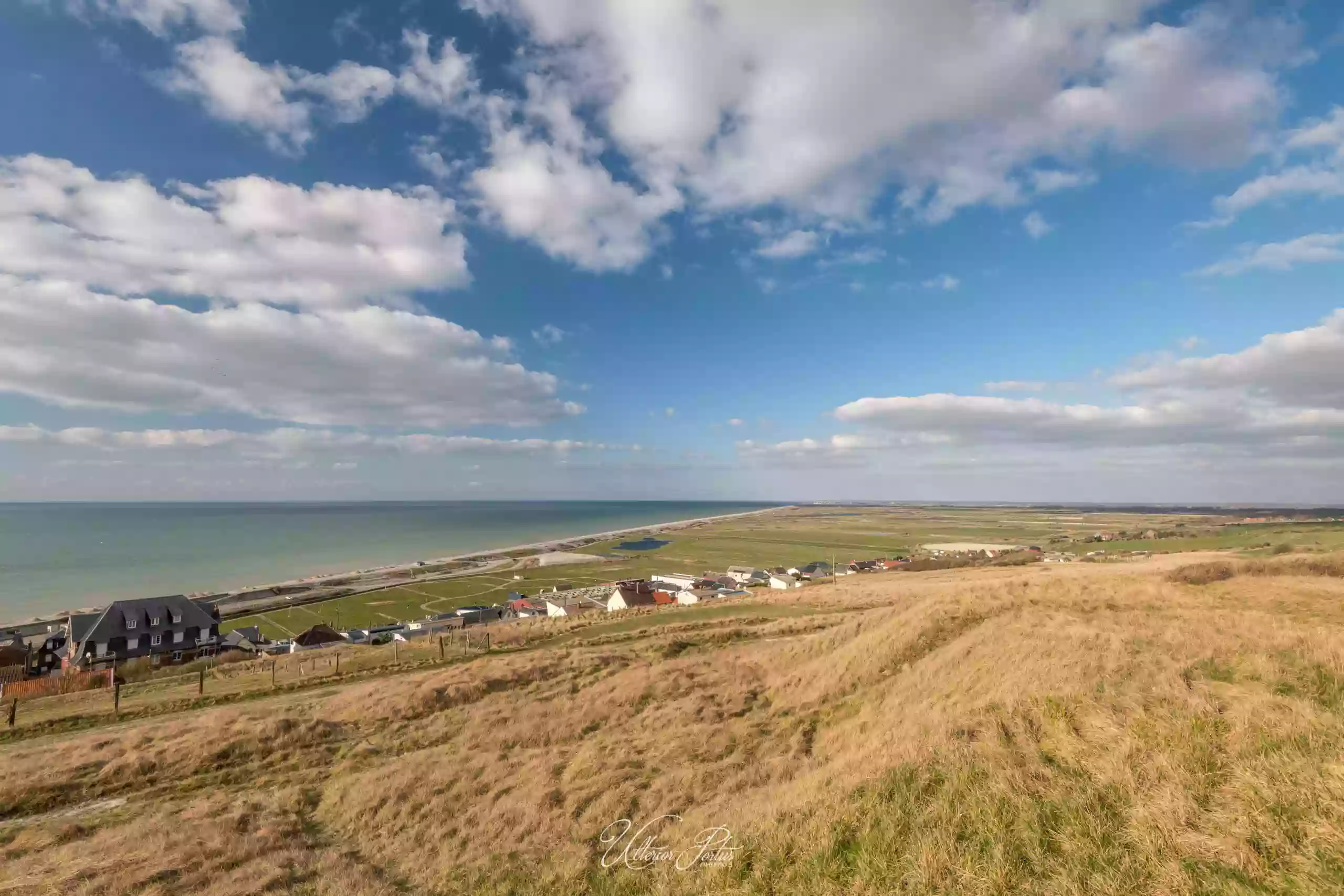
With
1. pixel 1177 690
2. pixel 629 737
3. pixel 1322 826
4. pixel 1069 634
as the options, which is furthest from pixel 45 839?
pixel 1069 634

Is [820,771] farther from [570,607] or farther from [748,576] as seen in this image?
[748,576]

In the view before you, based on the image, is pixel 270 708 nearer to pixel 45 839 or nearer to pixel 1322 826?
pixel 45 839

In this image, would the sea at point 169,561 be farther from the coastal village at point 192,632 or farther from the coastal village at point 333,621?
the coastal village at point 192,632

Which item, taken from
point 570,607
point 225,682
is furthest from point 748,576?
point 225,682

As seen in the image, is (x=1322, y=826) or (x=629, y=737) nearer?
(x=1322, y=826)

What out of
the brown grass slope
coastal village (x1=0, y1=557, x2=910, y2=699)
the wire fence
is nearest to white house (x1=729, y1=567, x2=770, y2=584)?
coastal village (x1=0, y1=557, x2=910, y2=699)

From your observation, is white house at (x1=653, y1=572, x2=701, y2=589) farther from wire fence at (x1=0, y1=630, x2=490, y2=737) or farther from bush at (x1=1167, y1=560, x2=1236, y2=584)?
bush at (x1=1167, y1=560, x2=1236, y2=584)

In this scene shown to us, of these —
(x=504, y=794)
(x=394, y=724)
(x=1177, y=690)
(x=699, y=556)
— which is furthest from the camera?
(x=699, y=556)
